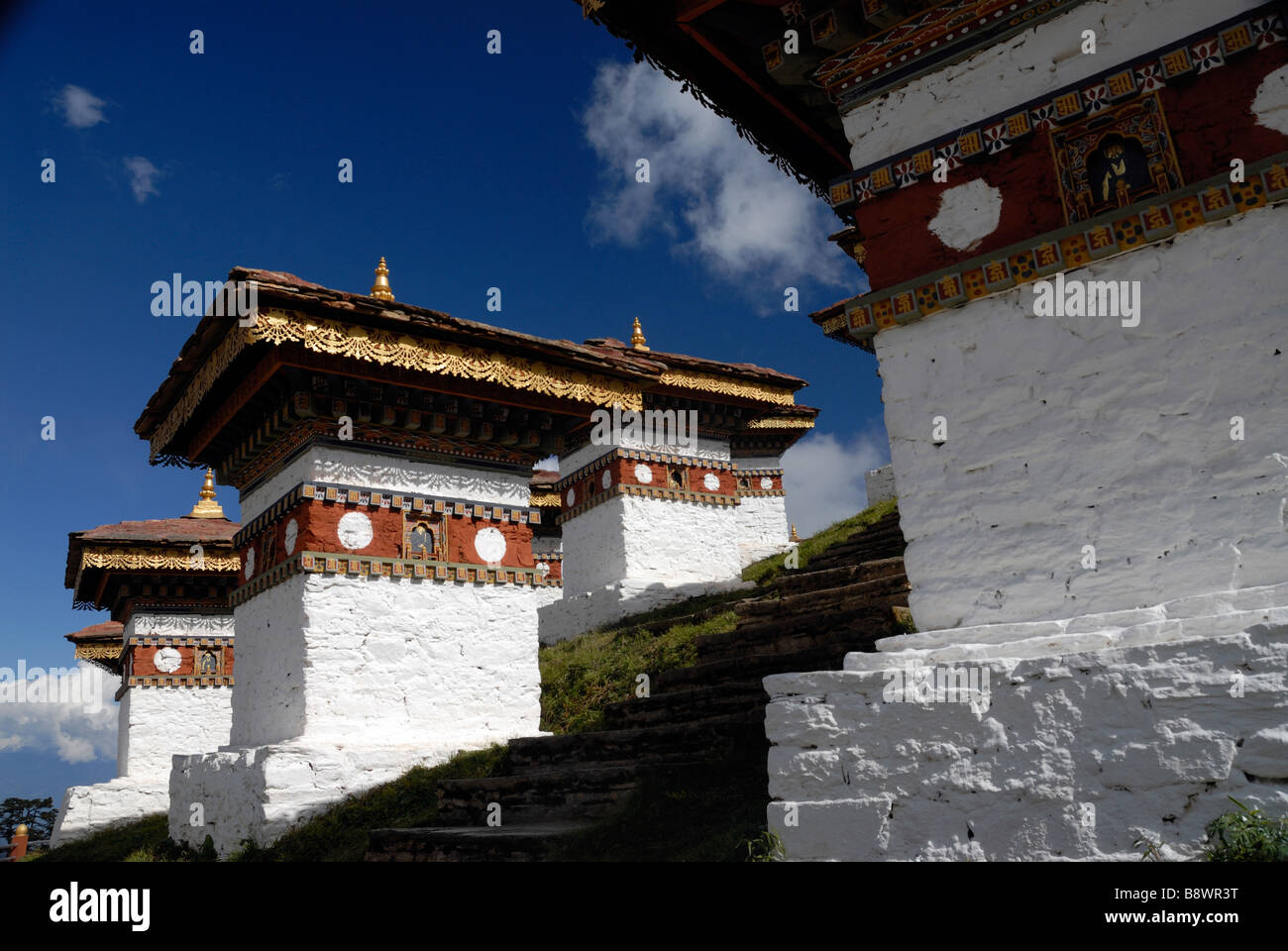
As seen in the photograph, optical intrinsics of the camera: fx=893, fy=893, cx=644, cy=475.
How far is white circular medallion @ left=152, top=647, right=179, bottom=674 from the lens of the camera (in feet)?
39.2

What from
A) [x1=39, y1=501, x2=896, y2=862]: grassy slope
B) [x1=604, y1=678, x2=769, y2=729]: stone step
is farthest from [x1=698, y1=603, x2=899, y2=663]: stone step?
[x1=39, y1=501, x2=896, y2=862]: grassy slope

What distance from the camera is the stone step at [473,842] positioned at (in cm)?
442

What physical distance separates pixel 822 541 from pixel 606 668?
5007 mm

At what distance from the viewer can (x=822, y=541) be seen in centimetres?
1240

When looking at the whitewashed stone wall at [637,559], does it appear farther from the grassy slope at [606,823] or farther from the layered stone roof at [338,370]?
the layered stone roof at [338,370]

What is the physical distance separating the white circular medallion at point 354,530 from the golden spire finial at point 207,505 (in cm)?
730

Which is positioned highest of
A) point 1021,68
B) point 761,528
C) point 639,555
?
point 1021,68

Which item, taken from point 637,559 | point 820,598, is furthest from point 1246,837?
point 637,559

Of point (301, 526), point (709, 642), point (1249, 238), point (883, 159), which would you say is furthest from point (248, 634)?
point (1249, 238)

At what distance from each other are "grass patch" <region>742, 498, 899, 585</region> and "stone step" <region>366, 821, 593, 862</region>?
641cm

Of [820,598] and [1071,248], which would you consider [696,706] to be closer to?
[820,598]

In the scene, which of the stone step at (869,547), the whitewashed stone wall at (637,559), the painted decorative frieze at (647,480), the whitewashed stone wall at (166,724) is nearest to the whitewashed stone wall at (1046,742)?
the stone step at (869,547)

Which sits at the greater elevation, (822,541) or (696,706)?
(822,541)

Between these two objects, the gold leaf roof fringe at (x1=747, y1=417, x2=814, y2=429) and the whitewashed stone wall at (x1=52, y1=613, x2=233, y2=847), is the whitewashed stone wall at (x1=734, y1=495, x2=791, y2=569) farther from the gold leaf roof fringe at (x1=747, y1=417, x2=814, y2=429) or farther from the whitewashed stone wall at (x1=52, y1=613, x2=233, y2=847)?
the whitewashed stone wall at (x1=52, y1=613, x2=233, y2=847)
